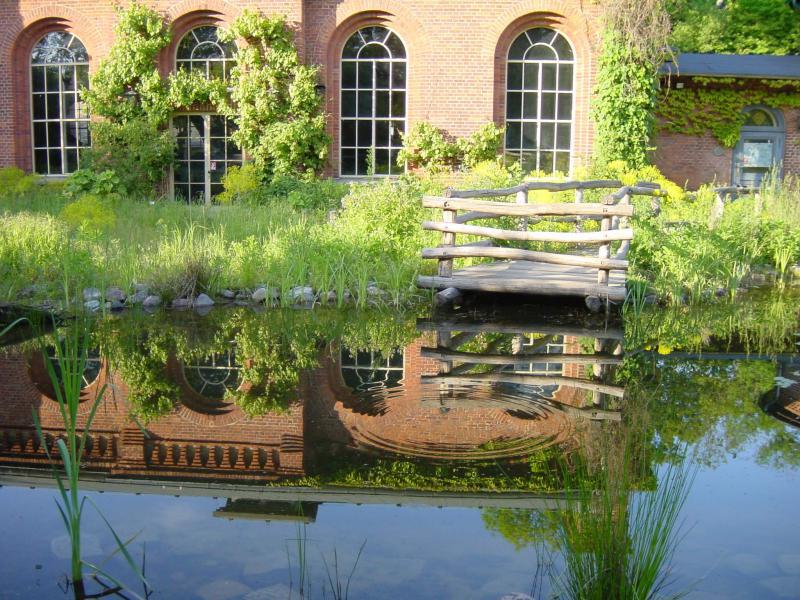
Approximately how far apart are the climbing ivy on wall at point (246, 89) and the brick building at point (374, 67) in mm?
447

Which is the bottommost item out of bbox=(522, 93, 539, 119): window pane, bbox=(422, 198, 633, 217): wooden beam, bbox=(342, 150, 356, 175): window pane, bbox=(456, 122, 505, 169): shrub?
bbox=(422, 198, 633, 217): wooden beam

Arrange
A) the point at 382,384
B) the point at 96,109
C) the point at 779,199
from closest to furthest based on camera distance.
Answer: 1. the point at 382,384
2. the point at 779,199
3. the point at 96,109

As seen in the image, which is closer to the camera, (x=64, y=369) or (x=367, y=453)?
(x=64, y=369)

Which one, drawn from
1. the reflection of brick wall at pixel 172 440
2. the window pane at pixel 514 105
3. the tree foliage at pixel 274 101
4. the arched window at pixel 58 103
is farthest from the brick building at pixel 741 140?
the reflection of brick wall at pixel 172 440

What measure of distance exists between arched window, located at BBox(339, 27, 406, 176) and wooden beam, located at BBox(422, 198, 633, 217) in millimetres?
8216

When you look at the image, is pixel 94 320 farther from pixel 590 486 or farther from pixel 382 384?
pixel 590 486

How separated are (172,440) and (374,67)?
44.8ft

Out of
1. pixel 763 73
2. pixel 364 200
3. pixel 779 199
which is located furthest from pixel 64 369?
pixel 763 73

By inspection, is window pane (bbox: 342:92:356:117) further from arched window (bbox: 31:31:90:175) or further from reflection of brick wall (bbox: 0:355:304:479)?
reflection of brick wall (bbox: 0:355:304:479)

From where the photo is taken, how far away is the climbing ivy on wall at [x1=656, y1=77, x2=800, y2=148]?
19156 mm

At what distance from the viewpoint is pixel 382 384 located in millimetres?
5891

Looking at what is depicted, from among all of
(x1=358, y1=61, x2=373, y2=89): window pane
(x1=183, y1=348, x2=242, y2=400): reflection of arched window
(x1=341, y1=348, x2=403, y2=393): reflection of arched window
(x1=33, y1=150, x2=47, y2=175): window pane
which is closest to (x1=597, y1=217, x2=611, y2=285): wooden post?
(x1=341, y1=348, x2=403, y2=393): reflection of arched window

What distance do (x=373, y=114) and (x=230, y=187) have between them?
329 cm

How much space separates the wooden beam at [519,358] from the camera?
21.4 feet
